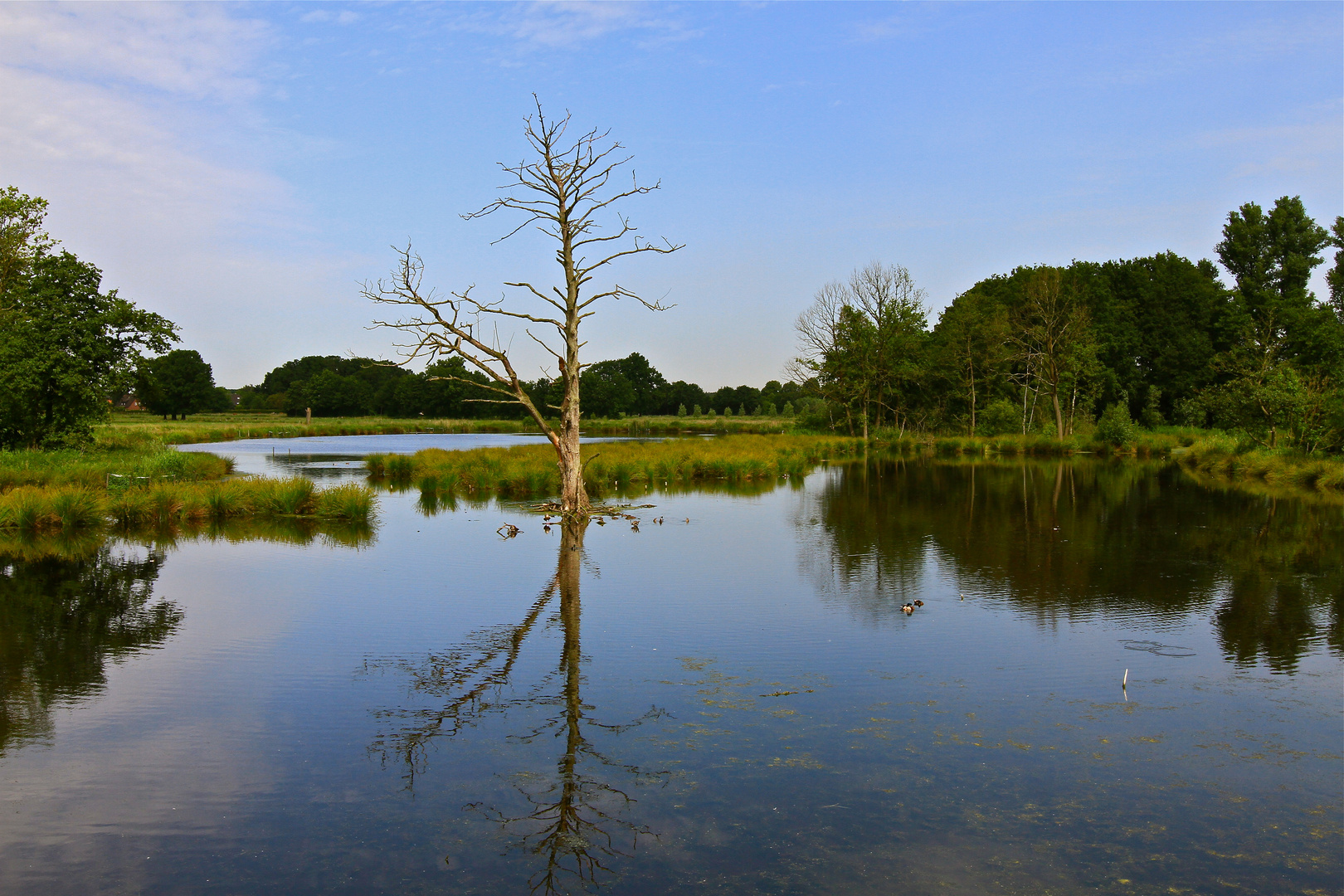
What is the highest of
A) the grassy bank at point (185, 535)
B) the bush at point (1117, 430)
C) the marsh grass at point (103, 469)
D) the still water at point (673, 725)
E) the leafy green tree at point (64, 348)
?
the leafy green tree at point (64, 348)

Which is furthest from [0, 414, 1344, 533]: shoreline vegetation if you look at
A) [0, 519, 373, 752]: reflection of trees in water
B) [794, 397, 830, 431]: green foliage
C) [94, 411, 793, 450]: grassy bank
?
[94, 411, 793, 450]: grassy bank

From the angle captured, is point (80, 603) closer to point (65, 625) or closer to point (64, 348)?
point (65, 625)

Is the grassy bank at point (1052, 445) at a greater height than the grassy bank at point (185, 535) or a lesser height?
greater

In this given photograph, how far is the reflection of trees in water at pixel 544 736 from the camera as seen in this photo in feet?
16.3

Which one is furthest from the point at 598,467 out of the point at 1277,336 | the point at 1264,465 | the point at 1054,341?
the point at 1277,336

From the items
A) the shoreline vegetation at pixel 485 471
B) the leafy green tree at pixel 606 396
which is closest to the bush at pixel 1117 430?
the shoreline vegetation at pixel 485 471

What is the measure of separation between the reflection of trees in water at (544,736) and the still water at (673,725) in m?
0.03

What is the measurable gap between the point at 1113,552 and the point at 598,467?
15.2 meters

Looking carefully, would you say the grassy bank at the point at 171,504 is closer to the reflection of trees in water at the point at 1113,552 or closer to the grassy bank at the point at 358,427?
the reflection of trees in water at the point at 1113,552

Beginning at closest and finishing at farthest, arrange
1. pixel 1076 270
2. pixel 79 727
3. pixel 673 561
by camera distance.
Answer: pixel 79 727 < pixel 673 561 < pixel 1076 270

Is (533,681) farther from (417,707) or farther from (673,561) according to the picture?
(673,561)

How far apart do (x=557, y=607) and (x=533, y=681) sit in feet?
9.98

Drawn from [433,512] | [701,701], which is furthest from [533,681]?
[433,512]

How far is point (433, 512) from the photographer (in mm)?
21203
